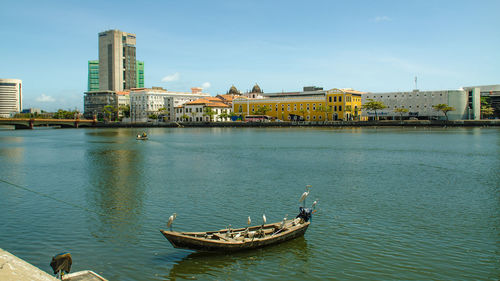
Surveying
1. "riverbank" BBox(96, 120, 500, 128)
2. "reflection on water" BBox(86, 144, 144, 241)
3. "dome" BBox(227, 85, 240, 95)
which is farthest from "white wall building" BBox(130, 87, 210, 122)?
"reflection on water" BBox(86, 144, 144, 241)

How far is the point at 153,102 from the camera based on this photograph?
6166 inches

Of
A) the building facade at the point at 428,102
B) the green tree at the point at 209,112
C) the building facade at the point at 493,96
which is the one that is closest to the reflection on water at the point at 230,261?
the building facade at the point at 428,102

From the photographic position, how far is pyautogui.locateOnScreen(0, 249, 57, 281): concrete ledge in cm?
876

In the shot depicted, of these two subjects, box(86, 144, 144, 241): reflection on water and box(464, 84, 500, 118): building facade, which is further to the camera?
box(464, 84, 500, 118): building facade

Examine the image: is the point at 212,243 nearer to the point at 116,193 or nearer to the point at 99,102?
the point at 116,193

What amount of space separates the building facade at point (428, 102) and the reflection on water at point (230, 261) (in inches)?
4038

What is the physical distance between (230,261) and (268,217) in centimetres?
501

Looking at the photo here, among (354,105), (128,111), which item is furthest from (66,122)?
(354,105)

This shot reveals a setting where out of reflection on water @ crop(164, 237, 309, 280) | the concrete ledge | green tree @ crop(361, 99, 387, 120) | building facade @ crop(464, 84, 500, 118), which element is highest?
building facade @ crop(464, 84, 500, 118)

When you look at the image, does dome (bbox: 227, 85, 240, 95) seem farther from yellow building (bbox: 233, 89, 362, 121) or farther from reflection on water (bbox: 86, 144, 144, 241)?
reflection on water (bbox: 86, 144, 144, 241)

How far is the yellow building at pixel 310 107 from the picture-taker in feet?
381

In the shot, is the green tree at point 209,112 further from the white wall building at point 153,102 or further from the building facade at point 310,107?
the white wall building at point 153,102

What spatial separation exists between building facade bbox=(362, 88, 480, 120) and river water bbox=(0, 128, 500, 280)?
7649 centimetres

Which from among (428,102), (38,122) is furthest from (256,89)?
(38,122)
